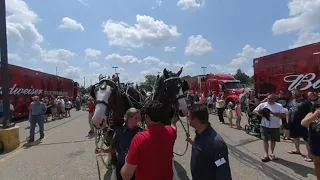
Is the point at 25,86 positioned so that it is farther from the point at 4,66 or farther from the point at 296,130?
the point at 296,130

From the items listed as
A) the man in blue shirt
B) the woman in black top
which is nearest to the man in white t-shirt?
the woman in black top

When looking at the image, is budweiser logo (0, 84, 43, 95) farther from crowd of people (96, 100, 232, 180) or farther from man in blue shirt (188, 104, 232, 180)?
man in blue shirt (188, 104, 232, 180)

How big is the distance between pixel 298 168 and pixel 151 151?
17.8ft

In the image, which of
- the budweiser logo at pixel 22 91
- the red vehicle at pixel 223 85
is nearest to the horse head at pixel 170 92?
the red vehicle at pixel 223 85

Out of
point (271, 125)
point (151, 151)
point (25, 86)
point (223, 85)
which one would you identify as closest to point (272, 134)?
point (271, 125)

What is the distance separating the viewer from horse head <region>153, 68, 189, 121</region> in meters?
6.19

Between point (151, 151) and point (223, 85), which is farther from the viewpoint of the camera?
point (223, 85)

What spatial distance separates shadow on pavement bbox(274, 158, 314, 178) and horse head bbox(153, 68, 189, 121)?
3026 mm

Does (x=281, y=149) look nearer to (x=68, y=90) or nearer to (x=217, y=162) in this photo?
(x=217, y=162)

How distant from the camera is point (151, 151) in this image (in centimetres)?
268

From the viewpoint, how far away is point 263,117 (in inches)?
302

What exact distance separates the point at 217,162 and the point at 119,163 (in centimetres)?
174

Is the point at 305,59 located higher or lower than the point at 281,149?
higher

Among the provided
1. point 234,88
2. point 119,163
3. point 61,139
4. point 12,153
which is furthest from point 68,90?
point 119,163
